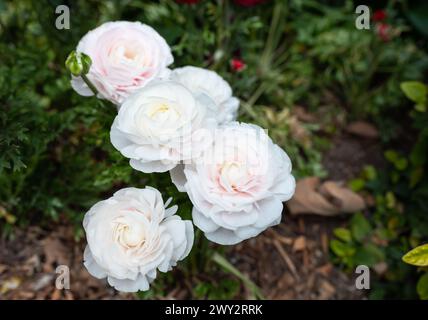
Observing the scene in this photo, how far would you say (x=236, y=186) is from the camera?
2.59 feet

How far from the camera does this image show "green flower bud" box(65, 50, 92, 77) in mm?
852

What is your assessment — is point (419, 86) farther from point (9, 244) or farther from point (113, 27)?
point (9, 244)

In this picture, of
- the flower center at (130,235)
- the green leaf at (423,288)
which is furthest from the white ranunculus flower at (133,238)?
the green leaf at (423,288)

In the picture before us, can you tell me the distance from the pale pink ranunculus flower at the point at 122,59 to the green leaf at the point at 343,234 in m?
0.78

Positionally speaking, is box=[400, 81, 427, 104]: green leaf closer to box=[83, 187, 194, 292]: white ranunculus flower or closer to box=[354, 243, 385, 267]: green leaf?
box=[354, 243, 385, 267]: green leaf

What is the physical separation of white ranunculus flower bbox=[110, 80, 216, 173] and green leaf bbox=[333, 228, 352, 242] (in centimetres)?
77

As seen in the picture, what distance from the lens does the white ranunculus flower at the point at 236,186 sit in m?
0.78

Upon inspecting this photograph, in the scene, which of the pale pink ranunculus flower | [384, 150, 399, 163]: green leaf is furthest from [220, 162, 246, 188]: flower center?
[384, 150, 399, 163]: green leaf

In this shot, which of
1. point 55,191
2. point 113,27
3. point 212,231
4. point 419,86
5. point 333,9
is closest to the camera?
point 212,231


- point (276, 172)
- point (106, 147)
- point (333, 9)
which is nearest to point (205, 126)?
point (276, 172)

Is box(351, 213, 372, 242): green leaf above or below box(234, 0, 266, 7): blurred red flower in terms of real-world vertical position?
below

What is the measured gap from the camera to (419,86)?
144 cm

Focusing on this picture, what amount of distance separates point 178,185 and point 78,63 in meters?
0.28
